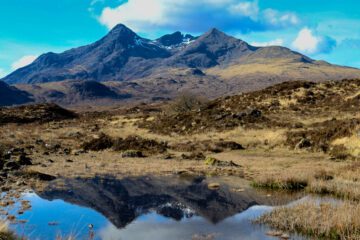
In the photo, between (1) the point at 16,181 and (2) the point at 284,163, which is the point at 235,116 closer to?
(2) the point at 284,163

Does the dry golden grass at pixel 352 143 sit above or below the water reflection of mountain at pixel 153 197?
above

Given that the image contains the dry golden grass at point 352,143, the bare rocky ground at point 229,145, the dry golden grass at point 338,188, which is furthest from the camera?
the dry golden grass at point 352,143

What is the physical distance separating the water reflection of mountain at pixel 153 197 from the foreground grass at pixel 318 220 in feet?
8.23

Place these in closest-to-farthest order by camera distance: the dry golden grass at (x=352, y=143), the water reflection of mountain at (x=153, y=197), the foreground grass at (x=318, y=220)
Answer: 1. the foreground grass at (x=318, y=220)
2. the water reflection of mountain at (x=153, y=197)
3. the dry golden grass at (x=352, y=143)

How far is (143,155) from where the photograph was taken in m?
37.6

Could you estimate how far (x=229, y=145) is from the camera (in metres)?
40.7

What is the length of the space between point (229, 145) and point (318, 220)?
25733 millimetres

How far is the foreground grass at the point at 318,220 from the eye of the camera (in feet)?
45.4

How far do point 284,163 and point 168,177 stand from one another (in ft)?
29.0

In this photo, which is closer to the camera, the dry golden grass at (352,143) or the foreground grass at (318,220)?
the foreground grass at (318,220)

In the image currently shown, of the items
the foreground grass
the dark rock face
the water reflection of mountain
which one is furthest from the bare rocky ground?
the foreground grass

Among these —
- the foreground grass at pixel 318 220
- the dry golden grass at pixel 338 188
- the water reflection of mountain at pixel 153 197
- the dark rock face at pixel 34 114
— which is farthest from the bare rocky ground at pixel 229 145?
the foreground grass at pixel 318 220

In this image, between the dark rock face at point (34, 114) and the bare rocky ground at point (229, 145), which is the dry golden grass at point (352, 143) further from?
the dark rock face at point (34, 114)

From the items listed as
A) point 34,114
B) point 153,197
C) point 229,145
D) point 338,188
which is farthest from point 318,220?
point 34,114
